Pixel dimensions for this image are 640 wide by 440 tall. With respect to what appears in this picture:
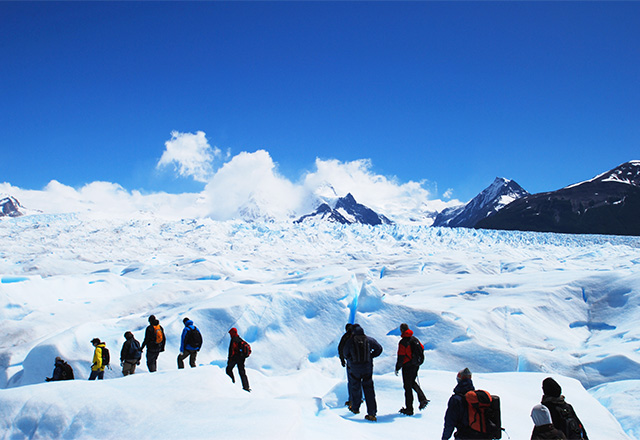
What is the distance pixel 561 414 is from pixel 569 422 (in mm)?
67

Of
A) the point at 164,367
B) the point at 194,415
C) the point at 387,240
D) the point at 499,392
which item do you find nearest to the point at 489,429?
the point at 194,415

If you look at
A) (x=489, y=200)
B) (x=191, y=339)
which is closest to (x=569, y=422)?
(x=191, y=339)

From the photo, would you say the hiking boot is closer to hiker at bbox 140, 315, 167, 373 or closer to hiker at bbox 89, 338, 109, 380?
hiker at bbox 140, 315, 167, 373

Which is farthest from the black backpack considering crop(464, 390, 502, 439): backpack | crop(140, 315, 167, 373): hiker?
crop(464, 390, 502, 439): backpack

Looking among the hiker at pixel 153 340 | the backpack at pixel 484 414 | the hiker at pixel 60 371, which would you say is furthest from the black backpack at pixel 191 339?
the backpack at pixel 484 414

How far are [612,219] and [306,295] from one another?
103 m

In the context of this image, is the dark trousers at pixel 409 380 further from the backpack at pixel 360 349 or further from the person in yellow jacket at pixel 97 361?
the person in yellow jacket at pixel 97 361

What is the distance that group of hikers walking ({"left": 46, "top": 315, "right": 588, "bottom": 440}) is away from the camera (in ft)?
9.46

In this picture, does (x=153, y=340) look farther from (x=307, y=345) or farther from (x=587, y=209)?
(x=587, y=209)

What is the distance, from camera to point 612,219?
287 feet

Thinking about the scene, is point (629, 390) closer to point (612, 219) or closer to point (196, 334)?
point (196, 334)

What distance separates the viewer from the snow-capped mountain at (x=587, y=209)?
87188 mm

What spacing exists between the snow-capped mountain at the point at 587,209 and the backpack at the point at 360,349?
10247cm

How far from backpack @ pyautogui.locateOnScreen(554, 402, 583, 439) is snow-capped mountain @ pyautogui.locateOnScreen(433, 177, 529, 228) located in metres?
165
